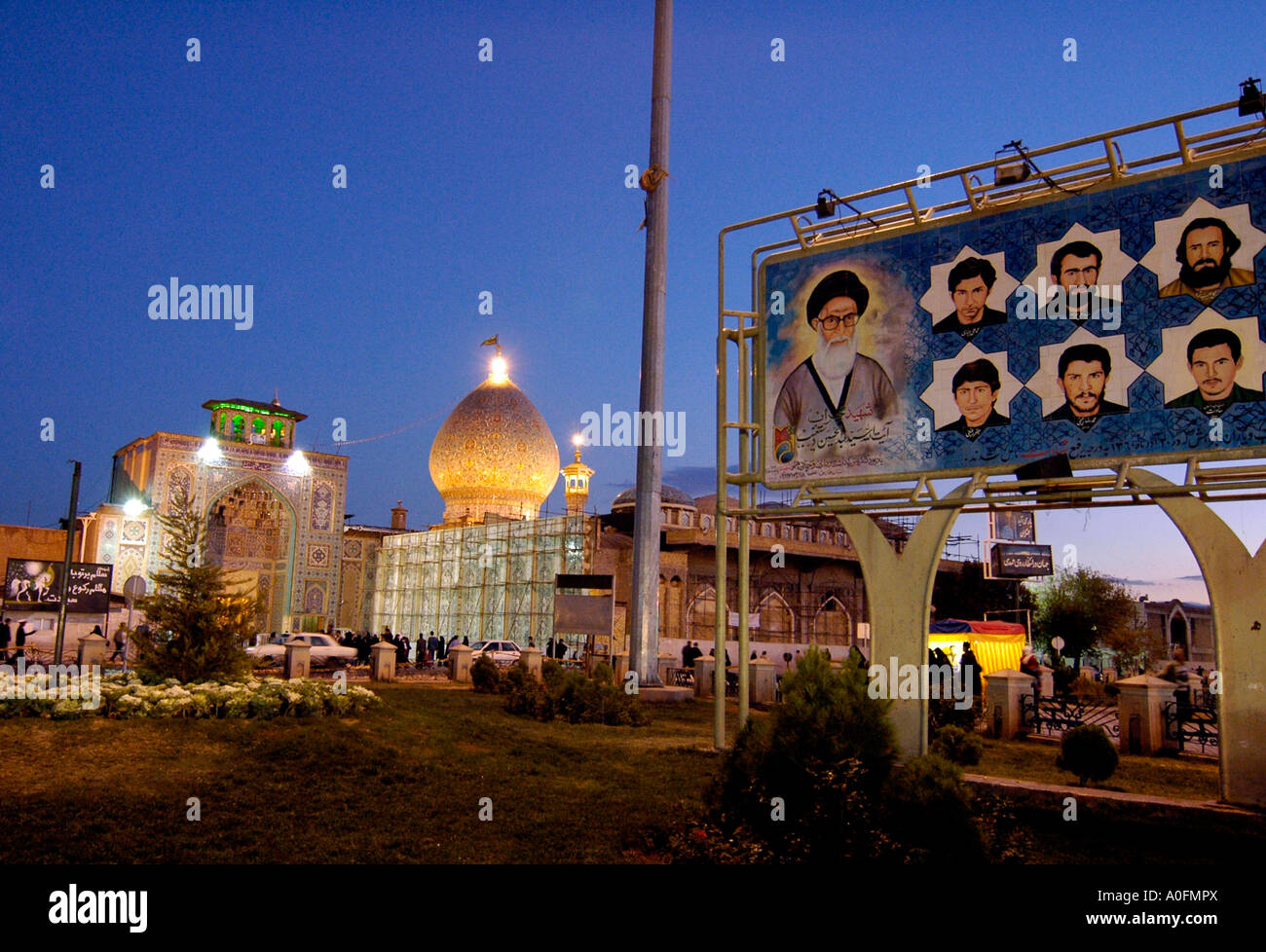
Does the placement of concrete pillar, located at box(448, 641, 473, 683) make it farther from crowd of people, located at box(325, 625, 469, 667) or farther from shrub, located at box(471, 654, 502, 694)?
crowd of people, located at box(325, 625, 469, 667)

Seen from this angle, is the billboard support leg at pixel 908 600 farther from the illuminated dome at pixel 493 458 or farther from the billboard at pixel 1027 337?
the illuminated dome at pixel 493 458

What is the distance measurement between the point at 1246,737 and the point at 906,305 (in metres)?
5.46

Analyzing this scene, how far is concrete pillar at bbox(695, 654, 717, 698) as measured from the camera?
21.9 meters

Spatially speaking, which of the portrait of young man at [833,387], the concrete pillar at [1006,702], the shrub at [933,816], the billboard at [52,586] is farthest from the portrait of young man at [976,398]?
the billboard at [52,586]

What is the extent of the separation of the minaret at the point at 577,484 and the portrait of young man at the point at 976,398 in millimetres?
33642

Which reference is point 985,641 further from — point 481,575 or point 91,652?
point 91,652

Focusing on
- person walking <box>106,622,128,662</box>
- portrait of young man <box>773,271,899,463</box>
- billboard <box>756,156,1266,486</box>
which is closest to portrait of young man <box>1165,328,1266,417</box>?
billboard <box>756,156,1266,486</box>

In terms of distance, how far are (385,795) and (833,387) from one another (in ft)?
22.0

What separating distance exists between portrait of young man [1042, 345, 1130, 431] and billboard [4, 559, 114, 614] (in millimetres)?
21425

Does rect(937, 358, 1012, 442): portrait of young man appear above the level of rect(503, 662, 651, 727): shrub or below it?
above

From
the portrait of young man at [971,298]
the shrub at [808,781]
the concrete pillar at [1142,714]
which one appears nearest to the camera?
the shrub at [808,781]

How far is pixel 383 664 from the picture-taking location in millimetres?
22406

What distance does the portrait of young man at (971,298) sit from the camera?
10.0m
